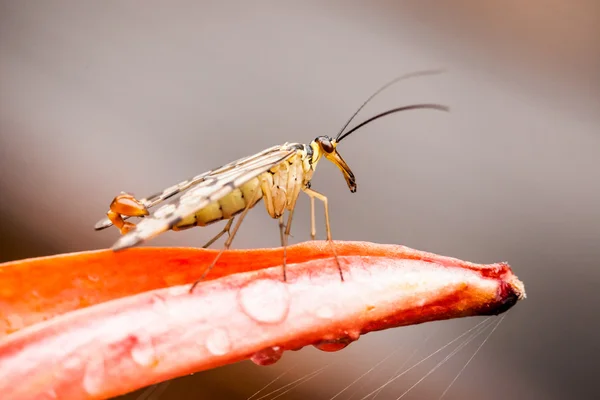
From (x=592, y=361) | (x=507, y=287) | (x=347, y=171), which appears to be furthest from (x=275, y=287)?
(x=592, y=361)

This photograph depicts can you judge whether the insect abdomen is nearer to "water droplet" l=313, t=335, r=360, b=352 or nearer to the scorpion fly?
the scorpion fly

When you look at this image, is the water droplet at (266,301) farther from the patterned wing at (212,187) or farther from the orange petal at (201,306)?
the patterned wing at (212,187)

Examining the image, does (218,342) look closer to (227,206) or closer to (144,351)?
(144,351)

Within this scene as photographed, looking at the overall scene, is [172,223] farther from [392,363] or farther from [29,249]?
[392,363]

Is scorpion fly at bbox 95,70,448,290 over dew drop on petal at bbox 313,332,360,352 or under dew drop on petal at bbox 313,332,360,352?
over

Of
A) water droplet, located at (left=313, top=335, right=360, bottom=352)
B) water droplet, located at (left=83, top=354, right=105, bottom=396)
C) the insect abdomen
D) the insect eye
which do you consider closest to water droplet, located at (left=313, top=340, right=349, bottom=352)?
water droplet, located at (left=313, top=335, right=360, bottom=352)

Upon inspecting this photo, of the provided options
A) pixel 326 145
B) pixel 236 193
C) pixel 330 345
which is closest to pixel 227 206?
pixel 236 193
